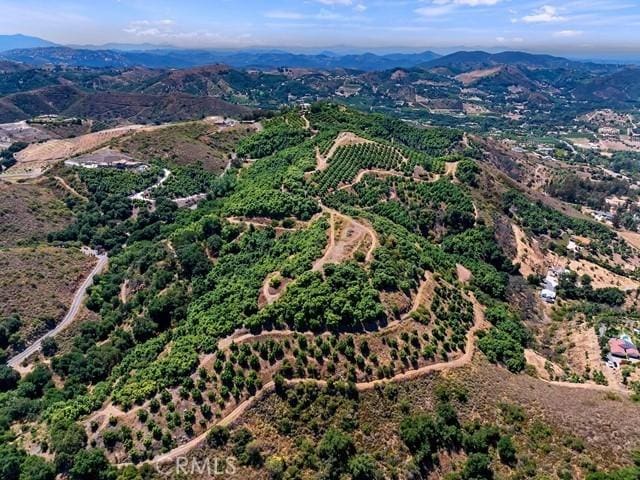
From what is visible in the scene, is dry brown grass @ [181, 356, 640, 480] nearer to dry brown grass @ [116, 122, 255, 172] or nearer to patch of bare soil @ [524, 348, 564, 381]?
patch of bare soil @ [524, 348, 564, 381]

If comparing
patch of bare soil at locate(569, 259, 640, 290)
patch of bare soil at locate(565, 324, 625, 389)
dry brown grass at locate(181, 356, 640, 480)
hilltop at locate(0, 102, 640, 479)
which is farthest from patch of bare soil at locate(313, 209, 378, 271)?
patch of bare soil at locate(569, 259, 640, 290)

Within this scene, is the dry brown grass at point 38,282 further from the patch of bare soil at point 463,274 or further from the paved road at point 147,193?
the patch of bare soil at point 463,274

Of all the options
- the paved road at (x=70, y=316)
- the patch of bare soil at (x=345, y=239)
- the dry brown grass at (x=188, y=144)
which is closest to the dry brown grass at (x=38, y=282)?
the paved road at (x=70, y=316)

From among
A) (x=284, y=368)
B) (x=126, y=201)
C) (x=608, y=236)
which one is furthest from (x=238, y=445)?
(x=608, y=236)

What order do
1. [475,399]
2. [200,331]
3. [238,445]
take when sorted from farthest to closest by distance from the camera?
[200,331], [475,399], [238,445]

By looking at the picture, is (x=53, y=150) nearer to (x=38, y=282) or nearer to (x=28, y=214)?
(x=28, y=214)

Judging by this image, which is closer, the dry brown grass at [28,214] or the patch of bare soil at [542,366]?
the patch of bare soil at [542,366]

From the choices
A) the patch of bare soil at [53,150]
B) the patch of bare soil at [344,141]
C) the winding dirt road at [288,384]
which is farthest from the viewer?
the patch of bare soil at [53,150]

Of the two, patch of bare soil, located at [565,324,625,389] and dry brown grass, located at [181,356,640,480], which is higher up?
dry brown grass, located at [181,356,640,480]

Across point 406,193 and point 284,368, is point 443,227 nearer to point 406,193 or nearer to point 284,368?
point 406,193
